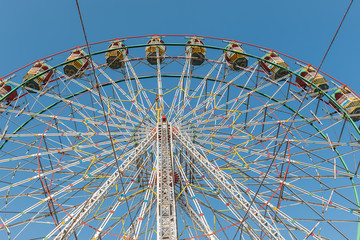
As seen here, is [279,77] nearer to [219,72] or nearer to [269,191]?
[219,72]

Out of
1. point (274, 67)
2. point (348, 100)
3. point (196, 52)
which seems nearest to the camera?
point (348, 100)

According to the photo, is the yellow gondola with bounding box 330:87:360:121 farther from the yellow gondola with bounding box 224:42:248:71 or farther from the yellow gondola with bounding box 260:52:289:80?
the yellow gondola with bounding box 224:42:248:71

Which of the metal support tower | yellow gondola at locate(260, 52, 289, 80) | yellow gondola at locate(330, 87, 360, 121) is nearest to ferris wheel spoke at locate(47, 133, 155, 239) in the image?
the metal support tower

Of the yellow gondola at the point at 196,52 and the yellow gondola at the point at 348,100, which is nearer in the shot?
the yellow gondola at the point at 348,100

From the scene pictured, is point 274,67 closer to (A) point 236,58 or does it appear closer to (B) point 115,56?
(A) point 236,58

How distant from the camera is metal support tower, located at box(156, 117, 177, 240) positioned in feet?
29.6

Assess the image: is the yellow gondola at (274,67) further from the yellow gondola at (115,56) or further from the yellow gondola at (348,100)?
the yellow gondola at (115,56)

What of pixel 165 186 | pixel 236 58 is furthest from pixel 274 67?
pixel 165 186

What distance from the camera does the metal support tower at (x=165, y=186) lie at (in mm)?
9008

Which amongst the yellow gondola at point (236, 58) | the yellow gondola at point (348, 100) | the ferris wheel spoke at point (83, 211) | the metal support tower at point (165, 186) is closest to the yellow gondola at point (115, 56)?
the metal support tower at point (165, 186)

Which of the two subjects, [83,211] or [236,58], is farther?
[236,58]

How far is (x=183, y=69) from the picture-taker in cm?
1553

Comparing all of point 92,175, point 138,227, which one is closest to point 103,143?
point 92,175

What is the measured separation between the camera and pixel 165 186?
10.1 m
